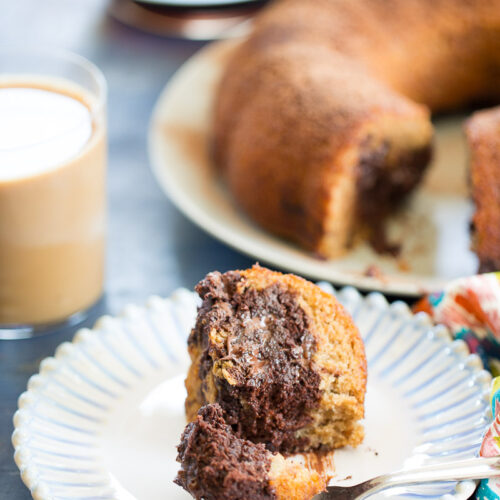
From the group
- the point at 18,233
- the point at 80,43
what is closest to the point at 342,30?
the point at 80,43

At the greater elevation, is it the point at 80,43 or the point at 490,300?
the point at 490,300

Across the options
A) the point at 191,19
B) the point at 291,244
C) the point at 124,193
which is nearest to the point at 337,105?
the point at 291,244

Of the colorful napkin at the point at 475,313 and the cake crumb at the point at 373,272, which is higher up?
the colorful napkin at the point at 475,313

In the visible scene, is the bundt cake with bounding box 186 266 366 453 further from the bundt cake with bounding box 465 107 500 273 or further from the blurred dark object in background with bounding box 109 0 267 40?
the blurred dark object in background with bounding box 109 0 267 40

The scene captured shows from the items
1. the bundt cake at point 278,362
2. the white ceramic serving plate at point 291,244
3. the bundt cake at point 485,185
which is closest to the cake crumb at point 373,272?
the white ceramic serving plate at point 291,244

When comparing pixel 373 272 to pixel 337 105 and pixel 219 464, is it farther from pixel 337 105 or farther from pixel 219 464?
pixel 219 464

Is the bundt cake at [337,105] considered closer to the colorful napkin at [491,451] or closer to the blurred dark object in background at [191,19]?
the blurred dark object in background at [191,19]

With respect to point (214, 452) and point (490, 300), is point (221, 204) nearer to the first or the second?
point (490, 300)
